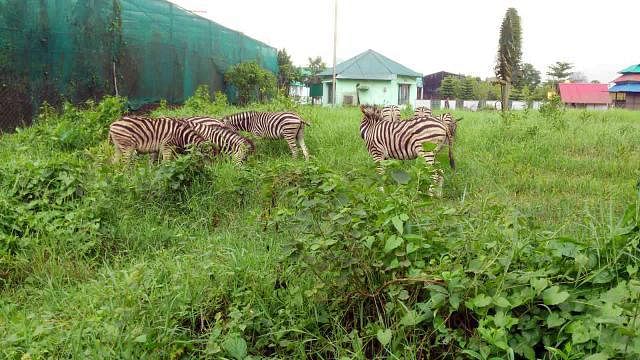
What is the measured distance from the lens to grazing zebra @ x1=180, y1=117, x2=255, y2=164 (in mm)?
7383

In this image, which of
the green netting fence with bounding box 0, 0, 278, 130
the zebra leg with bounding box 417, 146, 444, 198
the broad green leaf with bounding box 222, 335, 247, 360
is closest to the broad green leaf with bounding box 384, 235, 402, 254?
the zebra leg with bounding box 417, 146, 444, 198

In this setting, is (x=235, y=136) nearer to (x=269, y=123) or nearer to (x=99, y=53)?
(x=269, y=123)

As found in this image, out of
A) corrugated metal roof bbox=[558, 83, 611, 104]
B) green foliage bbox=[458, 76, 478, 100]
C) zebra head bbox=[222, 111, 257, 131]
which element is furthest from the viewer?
green foliage bbox=[458, 76, 478, 100]

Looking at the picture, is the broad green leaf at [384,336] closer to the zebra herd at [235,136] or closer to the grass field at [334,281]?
the grass field at [334,281]

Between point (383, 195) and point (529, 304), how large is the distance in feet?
2.99

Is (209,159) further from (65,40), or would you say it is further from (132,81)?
(132,81)

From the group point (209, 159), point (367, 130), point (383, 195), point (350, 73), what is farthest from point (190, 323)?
point (350, 73)

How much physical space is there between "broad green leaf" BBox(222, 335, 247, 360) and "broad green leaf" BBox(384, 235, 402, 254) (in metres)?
0.80

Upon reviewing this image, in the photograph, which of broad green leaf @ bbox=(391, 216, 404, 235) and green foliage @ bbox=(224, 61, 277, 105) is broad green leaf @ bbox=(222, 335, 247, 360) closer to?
broad green leaf @ bbox=(391, 216, 404, 235)

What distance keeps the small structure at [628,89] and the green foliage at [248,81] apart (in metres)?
23.9

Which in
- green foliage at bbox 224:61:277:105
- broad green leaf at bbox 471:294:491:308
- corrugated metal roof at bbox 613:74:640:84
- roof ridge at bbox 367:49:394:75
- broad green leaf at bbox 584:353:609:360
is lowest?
broad green leaf at bbox 584:353:609:360

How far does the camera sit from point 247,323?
278 centimetres

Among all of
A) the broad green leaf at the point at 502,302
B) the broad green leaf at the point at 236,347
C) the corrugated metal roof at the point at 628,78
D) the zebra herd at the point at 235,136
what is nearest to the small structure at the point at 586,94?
the corrugated metal roof at the point at 628,78

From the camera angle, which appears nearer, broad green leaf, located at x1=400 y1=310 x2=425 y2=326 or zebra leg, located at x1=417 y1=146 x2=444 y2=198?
broad green leaf, located at x1=400 y1=310 x2=425 y2=326
